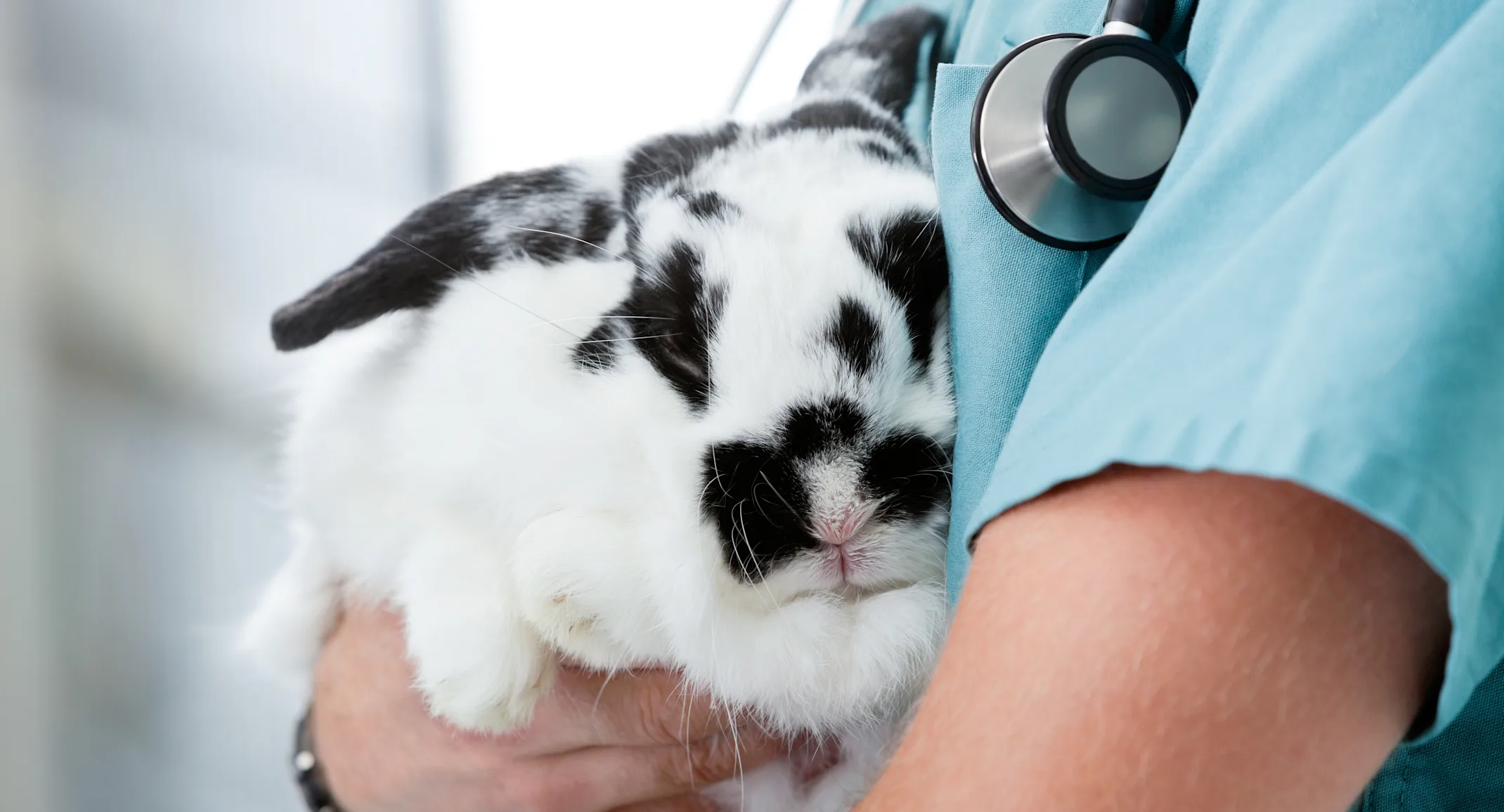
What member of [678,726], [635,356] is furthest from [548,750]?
[635,356]

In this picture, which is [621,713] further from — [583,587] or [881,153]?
[881,153]

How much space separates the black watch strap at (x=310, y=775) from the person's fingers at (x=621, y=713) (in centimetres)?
44

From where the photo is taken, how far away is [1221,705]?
1.18 feet

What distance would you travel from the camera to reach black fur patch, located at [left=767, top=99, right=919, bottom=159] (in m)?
0.78

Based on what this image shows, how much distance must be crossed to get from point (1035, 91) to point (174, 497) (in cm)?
144

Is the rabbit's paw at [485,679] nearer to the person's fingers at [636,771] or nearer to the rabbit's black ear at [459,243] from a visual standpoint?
the person's fingers at [636,771]

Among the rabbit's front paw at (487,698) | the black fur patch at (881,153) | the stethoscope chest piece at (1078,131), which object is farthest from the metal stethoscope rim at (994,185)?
the rabbit's front paw at (487,698)

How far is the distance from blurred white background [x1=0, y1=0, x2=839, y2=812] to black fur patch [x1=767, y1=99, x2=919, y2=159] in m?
0.27

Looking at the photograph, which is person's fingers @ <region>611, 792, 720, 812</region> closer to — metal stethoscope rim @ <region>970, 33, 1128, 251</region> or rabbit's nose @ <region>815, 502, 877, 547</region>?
rabbit's nose @ <region>815, 502, 877, 547</region>

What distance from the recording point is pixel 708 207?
678 millimetres

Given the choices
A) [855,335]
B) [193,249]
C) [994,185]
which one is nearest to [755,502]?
[855,335]

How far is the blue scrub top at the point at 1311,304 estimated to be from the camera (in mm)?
326

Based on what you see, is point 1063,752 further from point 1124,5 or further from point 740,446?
point 1124,5

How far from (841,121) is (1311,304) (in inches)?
19.7
